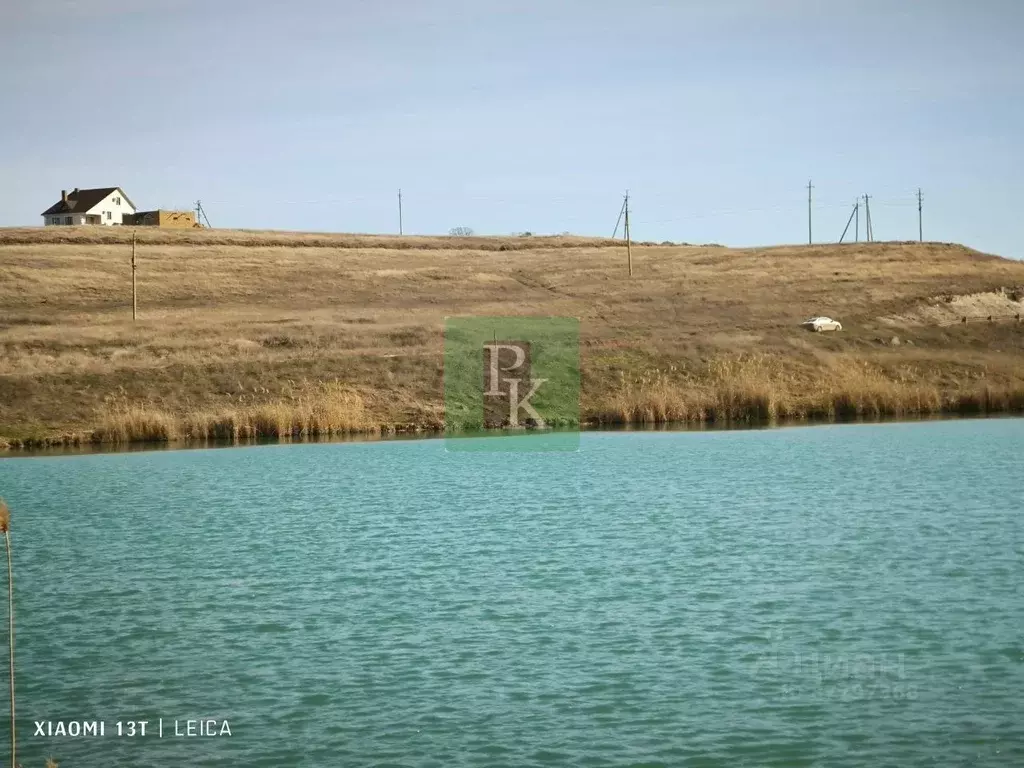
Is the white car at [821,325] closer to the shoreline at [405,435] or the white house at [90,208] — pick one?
the shoreline at [405,435]

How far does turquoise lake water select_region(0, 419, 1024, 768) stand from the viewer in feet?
38.6

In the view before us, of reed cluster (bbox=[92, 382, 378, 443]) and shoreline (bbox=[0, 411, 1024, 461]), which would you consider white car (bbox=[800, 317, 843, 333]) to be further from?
reed cluster (bbox=[92, 382, 378, 443])

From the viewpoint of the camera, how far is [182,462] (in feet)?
121

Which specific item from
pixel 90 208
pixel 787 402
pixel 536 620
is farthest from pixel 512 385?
pixel 90 208

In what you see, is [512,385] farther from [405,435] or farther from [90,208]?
[90,208]

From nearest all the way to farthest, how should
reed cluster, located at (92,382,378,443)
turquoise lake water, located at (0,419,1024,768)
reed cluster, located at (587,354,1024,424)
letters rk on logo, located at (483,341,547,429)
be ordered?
turquoise lake water, located at (0,419,1024,768)
reed cluster, located at (92,382,378,443)
reed cluster, located at (587,354,1024,424)
letters rk on logo, located at (483,341,547,429)

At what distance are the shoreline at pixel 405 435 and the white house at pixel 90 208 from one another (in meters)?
96.8

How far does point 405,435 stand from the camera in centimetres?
4566

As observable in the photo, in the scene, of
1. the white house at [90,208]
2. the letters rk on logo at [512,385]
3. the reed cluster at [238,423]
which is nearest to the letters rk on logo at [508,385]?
the letters rk on logo at [512,385]

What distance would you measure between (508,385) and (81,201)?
3771 inches

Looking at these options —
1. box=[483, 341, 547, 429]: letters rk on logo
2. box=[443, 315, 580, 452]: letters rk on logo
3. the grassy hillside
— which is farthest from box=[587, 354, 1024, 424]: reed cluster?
box=[483, 341, 547, 429]: letters rk on logo

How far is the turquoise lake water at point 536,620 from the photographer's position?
11.8 meters

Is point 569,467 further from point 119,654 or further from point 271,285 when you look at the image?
point 271,285

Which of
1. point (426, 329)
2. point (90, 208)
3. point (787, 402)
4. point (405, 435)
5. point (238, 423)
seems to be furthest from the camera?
point (90, 208)
